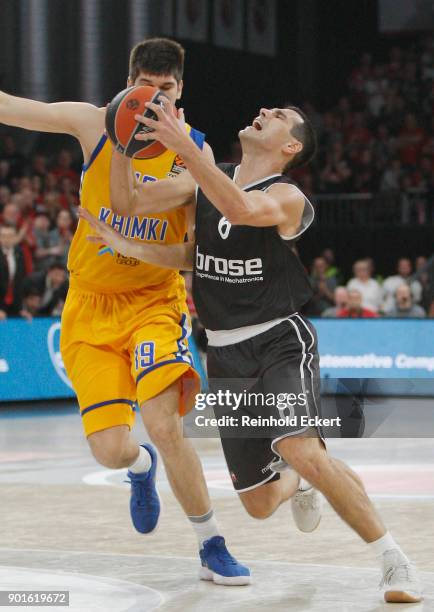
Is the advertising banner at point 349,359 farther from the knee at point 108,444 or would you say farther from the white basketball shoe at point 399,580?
the white basketball shoe at point 399,580

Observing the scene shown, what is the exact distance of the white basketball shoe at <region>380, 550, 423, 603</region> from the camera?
459 cm

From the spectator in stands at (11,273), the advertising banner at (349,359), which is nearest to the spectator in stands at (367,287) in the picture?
Answer: the advertising banner at (349,359)

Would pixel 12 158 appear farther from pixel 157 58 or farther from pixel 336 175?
pixel 157 58

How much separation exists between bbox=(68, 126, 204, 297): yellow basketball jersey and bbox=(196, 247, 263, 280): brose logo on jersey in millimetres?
429

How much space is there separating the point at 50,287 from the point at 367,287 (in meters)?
4.18

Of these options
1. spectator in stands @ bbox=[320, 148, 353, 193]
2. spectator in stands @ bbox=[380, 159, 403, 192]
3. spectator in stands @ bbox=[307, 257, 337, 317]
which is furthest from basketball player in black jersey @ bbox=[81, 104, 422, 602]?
spectator in stands @ bbox=[320, 148, 353, 193]

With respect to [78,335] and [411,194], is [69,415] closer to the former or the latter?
[78,335]

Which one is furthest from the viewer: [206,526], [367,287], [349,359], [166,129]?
[367,287]

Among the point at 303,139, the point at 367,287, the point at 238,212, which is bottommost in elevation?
the point at 367,287

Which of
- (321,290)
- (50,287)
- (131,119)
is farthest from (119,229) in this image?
(321,290)

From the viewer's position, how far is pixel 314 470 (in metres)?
4.60

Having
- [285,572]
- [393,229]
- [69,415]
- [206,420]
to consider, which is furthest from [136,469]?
[393,229]

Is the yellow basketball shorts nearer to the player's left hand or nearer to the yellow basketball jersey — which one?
the yellow basketball jersey

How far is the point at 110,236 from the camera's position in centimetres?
518
